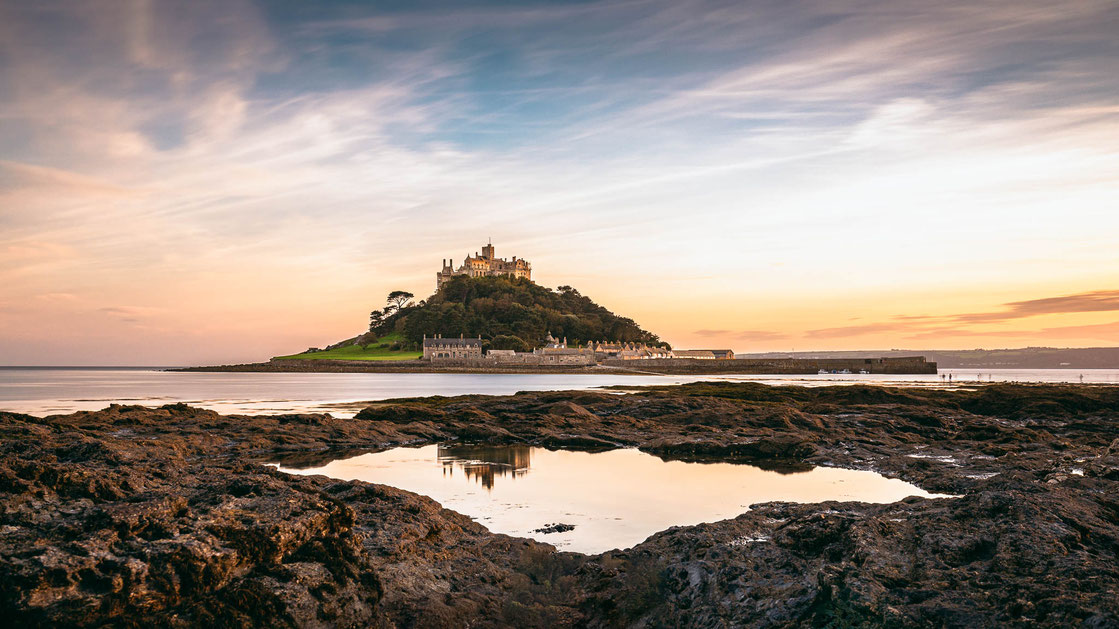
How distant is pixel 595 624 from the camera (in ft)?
20.0

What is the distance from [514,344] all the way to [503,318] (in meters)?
12.4

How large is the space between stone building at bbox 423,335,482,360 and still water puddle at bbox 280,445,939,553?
129 m

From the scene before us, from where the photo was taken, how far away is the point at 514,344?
153875 mm

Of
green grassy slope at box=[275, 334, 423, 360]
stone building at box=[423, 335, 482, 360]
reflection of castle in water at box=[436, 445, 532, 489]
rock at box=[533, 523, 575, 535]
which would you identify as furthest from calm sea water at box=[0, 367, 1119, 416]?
green grassy slope at box=[275, 334, 423, 360]

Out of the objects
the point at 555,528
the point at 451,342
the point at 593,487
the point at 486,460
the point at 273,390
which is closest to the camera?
the point at 555,528

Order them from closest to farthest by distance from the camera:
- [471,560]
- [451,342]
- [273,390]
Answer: [471,560] → [273,390] → [451,342]

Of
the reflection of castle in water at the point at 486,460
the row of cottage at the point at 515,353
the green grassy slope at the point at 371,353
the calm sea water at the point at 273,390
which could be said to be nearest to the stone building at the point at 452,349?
the row of cottage at the point at 515,353

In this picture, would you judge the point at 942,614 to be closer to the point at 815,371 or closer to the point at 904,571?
the point at 904,571

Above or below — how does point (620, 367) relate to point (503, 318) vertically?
below

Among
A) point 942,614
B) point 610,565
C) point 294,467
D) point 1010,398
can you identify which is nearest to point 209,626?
point 610,565

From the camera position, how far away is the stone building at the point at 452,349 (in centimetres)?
14588

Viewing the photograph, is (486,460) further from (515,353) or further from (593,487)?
(515,353)

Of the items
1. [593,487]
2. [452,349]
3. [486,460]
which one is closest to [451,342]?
[452,349]

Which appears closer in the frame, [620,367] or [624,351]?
[620,367]
